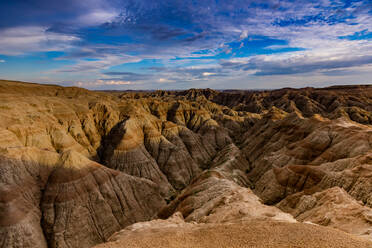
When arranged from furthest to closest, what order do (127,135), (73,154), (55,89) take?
(55,89) → (127,135) → (73,154)

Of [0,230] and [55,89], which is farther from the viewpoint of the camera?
[55,89]

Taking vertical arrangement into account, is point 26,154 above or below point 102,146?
above

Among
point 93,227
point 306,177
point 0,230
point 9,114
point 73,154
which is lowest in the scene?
point 93,227

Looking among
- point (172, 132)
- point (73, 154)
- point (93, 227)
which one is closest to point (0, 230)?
point (93, 227)

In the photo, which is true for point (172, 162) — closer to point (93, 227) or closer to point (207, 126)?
point (93, 227)

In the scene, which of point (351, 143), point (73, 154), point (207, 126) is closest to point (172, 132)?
point (207, 126)

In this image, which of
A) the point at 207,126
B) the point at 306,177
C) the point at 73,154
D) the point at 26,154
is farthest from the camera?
the point at 207,126
